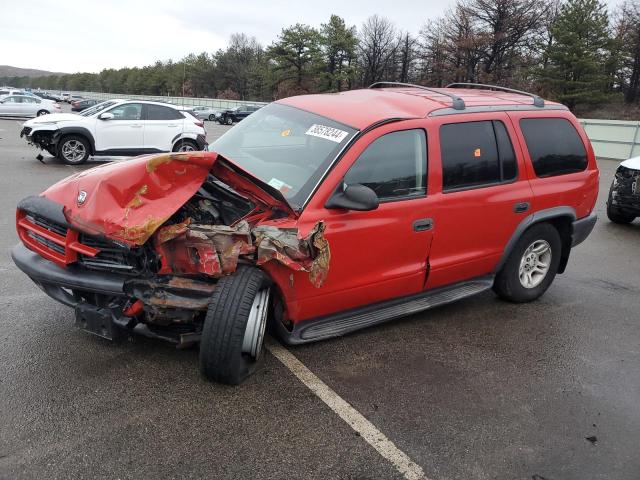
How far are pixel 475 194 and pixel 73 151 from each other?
434 inches

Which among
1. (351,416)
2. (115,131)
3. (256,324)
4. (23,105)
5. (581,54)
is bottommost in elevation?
(351,416)

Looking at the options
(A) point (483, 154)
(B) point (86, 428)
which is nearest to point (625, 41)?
(A) point (483, 154)

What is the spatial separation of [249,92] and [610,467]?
275 feet

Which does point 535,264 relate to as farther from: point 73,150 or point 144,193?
point 73,150

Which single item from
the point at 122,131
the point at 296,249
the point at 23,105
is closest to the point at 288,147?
the point at 296,249

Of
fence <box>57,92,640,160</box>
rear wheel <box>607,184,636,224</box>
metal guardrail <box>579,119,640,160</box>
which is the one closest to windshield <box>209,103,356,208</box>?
rear wheel <box>607,184,636,224</box>

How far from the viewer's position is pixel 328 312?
3.70m

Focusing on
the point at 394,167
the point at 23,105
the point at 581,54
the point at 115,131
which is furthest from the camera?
the point at 581,54

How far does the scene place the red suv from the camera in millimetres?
3088

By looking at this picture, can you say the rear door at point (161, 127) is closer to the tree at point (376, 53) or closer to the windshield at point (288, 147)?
the windshield at point (288, 147)

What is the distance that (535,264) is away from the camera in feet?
16.4

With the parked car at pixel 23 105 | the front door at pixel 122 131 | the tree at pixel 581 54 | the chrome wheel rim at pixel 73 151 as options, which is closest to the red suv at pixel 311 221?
the front door at pixel 122 131

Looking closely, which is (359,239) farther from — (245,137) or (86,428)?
(86,428)

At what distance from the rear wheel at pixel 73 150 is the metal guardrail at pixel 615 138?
2027 cm
